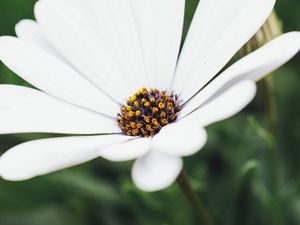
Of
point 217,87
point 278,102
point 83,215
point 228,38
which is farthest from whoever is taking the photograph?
point 278,102

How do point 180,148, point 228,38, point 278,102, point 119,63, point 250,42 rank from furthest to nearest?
point 278,102
point 119,63
point 250,42
point 228,38
point 180,148

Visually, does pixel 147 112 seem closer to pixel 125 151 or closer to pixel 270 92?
pixel 270 92

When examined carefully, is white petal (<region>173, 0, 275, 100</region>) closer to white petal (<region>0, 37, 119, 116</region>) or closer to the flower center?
the flower center

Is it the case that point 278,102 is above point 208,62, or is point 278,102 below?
below

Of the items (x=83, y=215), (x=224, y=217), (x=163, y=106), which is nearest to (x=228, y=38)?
(x=163, y=106)

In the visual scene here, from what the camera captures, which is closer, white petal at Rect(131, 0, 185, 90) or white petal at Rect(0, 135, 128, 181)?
white petal at Rect(0, 135, 128, 181)

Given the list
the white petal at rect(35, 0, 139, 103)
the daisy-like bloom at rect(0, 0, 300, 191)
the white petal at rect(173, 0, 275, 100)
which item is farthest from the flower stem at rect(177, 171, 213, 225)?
the white petal at rect(35, 0, 139, 103)

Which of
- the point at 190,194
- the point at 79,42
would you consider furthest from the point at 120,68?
the point at 190,194

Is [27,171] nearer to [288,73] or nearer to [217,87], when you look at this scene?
[217,87]
